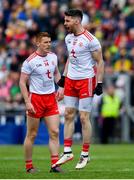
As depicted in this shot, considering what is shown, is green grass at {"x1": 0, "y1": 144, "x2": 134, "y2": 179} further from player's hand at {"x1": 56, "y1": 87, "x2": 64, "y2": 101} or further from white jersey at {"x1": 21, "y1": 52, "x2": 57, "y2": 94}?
white jersey at {"x1": 21, "y1": 52, "x2": 57, "y2": 94}

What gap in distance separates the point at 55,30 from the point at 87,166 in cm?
1428

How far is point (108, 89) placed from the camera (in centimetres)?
2820

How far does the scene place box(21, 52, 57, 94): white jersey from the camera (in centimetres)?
1518

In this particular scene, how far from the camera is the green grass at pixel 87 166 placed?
14289 millimetres

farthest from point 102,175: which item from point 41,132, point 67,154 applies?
point 41,132

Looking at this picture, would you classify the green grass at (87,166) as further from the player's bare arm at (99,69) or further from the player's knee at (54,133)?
the player's bare arm at (99,69)

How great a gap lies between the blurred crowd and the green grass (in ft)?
17.0

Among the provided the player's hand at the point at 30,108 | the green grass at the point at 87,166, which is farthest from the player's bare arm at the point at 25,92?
the green grass at the point at 87,166

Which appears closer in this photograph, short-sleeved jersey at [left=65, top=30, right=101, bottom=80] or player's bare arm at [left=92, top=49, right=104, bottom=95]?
player's bare arm at [left=92, top=49, right=104, bottom=95]

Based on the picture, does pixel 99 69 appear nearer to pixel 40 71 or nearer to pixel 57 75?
pixel 57 75

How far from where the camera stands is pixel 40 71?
15.2 m

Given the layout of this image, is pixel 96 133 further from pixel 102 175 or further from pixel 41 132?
pixel 102 175

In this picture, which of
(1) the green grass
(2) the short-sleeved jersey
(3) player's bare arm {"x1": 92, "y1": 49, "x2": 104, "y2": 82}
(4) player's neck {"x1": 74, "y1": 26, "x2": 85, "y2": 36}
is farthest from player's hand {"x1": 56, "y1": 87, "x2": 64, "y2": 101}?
(1) the green grass

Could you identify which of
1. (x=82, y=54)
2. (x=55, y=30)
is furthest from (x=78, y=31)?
(x=55, y=30)
